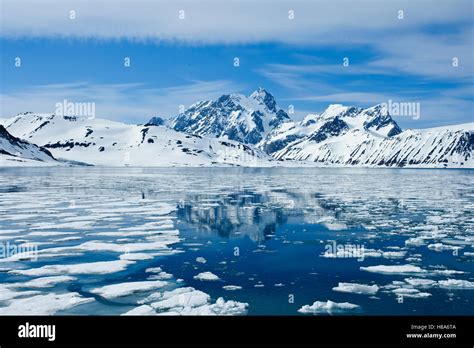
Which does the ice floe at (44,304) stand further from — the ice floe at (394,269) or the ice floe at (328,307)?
the ice floe at (394,269)

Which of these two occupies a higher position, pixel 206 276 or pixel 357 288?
pixel 206 276

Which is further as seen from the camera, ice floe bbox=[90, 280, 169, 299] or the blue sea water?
ice floe bbox=[90, 280, 169, 299]

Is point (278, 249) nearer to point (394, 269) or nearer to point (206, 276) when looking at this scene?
point (394, 269)

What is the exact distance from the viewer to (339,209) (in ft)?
103

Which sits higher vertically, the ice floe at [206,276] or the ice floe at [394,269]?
the ice floe at [206,276]

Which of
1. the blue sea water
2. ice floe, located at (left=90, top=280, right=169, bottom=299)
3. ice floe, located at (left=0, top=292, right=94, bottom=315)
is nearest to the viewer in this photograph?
ice floe, located at (left=0, top=292, right=94, bottom=315)
